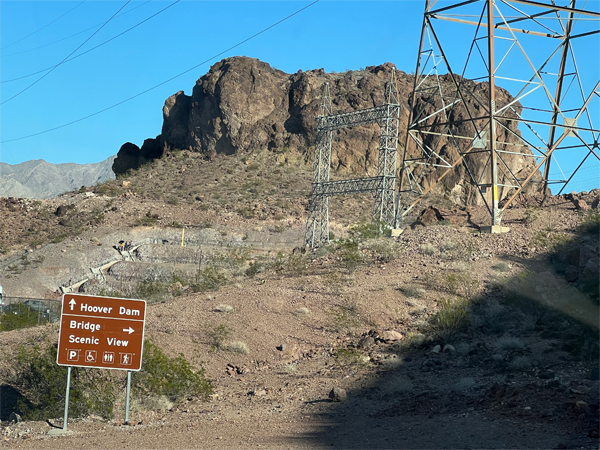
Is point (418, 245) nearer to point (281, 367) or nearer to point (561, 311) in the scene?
point (561, 311)

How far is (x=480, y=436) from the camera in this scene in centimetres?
1007

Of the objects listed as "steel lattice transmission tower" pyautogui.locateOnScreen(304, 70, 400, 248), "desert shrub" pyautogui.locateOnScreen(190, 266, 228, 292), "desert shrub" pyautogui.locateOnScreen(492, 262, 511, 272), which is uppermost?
"steel lattice transmission tower" pyautogui.locateOnScreen(304, 70, 400, 248)

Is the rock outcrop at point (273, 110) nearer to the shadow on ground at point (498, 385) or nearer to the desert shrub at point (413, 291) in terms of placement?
the desert shrub at point (413, 291)

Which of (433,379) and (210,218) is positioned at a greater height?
(210,218)

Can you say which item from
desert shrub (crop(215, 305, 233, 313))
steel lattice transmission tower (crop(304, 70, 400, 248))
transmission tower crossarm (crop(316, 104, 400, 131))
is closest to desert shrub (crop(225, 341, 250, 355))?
desert shrub (crop(215, 305, 233, 313))

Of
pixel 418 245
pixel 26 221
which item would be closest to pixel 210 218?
pixel 26 221

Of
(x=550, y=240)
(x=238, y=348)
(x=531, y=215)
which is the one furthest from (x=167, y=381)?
(x=531, y=215)

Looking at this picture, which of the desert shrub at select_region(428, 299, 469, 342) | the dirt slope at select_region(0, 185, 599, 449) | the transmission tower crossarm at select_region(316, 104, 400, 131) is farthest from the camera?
the transmission tower crossarm at select_region(316, 104, 400, 131)

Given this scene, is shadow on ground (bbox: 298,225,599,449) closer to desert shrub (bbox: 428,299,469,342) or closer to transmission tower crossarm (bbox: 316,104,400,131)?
desert shrub (bbox: 428,299,469,342)

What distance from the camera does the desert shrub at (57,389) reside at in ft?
45.9

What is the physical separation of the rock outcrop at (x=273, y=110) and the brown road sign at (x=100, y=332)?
55.1m

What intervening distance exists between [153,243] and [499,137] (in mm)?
30995

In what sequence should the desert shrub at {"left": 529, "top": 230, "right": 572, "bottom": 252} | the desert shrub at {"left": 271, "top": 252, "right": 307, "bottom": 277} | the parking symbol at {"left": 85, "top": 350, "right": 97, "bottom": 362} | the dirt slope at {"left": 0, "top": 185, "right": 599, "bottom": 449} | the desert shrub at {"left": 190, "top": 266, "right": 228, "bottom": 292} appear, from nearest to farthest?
the dirt slope at {"left": 0, "top": 185, "right": 599, "bottom": 449} < the parking symbol at {"left": 85, "top": 350, "right": 97, "bottom": 362} < the desert shrub at {"left": 529, "top": 230, "right": 572, "bottom": 252} < the desert shrub at {"left": 271, "top": 252, "right": 307, "bottom": 277} < the desert shrub at {"left": 190, "top": 266, "right": 228, "bottom": 292}

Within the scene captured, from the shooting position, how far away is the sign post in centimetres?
1215
